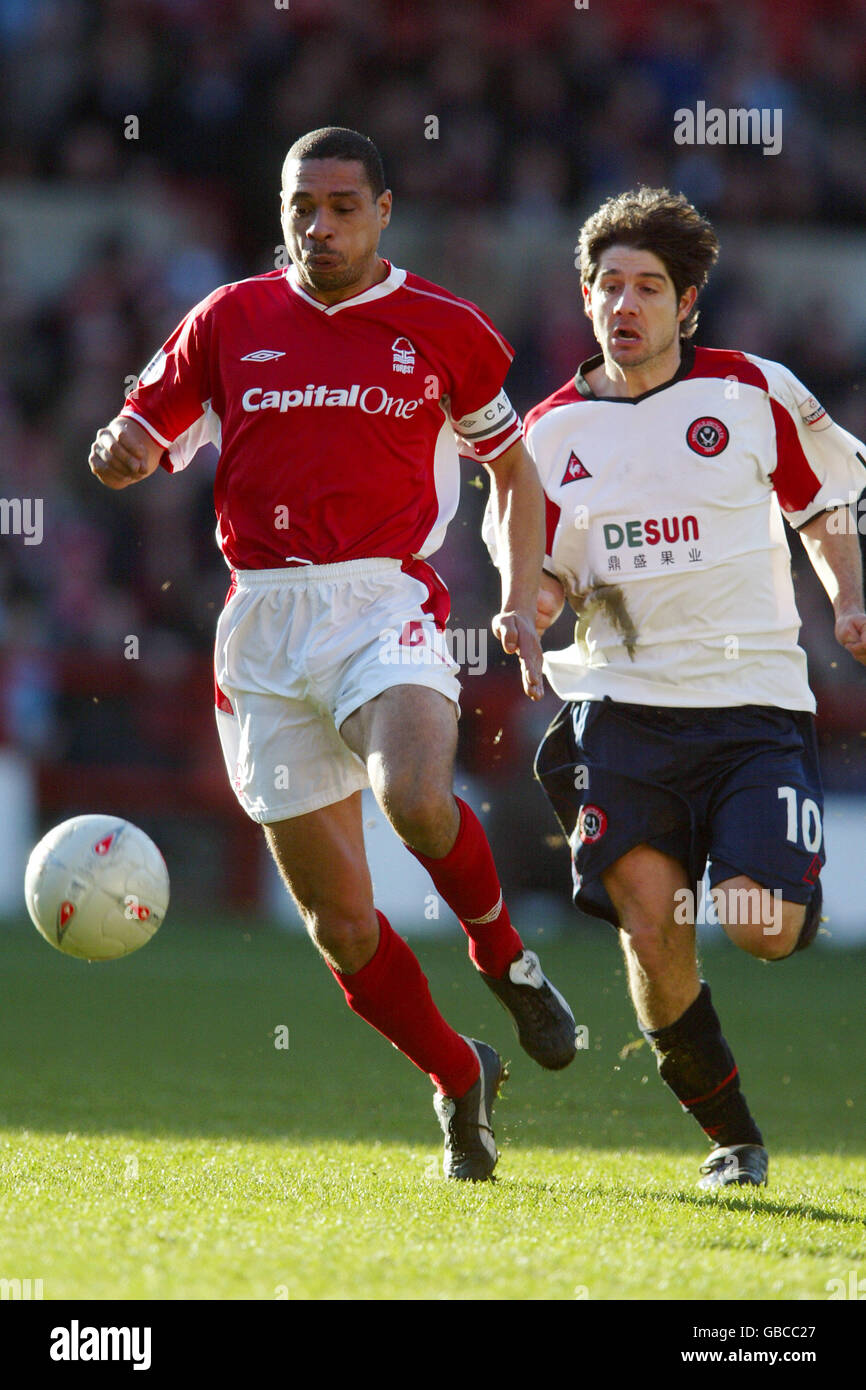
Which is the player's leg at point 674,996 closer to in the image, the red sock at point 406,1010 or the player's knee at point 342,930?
the red sock at point 406,1010

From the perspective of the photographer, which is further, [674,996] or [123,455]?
[674,996]

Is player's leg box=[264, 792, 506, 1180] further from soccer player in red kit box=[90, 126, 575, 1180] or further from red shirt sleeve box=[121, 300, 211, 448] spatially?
red shirt sleeve box=[121, 300, 211, 448]

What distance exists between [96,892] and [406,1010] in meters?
0.84

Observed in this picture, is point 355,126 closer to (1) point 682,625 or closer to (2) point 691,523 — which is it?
(2) point 691,523

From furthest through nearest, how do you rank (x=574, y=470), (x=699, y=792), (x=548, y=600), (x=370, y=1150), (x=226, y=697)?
1. (x=370, y=1150)
2. (x=574, y=470)
3. (x=548, y=600)
4. (x=699, y=792)
5. (x=226, y=697)

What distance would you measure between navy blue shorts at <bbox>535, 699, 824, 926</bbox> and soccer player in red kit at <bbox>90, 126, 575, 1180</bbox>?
33 centimetres

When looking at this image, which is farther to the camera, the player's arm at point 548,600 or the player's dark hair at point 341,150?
the player's arm at point 548,600

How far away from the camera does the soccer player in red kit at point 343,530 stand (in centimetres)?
415

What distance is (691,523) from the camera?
14.9 ft

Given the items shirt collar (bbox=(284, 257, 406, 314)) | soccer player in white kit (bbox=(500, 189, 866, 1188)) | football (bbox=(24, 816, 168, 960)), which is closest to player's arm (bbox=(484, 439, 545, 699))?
soccer player in white kit (bbox=(500, 189, 866, 1188))

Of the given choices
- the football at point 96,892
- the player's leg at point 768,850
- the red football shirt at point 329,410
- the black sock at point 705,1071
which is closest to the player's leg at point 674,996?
the black sock at point 705,1071

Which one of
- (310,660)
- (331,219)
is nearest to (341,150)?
(331,219)
